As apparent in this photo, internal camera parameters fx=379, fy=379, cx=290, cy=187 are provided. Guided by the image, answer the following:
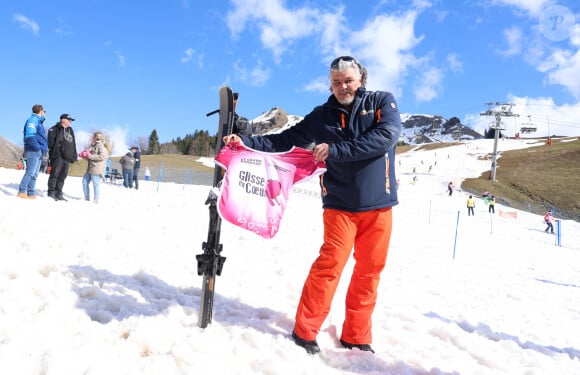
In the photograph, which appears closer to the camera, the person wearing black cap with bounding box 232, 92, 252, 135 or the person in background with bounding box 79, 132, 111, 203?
the person wearing black cap with bounding box 232, 92, 252, 135

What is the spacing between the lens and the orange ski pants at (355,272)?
9.57 ft

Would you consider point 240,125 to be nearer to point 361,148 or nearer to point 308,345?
point 361,148

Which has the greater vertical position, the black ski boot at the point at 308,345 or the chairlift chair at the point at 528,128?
the chairlift chair at the point at 528,128

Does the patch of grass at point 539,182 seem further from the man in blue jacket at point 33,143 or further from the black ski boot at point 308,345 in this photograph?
the black ski boot at point 308,345

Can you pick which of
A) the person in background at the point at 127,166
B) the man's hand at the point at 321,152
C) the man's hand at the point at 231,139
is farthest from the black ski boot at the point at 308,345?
the person in background at the point at 127,166

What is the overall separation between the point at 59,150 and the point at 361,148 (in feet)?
28.7

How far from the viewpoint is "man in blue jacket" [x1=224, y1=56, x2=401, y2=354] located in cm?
292

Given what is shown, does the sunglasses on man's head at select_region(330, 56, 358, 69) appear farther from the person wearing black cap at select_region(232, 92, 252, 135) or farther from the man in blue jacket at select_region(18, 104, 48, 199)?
the man in blue jacket at select_region(18, 104, 48, 199)

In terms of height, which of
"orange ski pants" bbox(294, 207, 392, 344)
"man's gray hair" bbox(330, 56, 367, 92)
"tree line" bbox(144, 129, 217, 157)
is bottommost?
"orange ski pants" bbox(294, 207, 392, 344)

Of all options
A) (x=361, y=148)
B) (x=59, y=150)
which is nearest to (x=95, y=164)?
(x=59, y=150)

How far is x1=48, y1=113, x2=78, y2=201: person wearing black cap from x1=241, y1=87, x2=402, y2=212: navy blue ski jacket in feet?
25.8

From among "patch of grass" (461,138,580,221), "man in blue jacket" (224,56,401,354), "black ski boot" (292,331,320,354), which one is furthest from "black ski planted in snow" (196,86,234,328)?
"patch of grass" (461,138,580,221)

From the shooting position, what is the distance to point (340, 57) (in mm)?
3088

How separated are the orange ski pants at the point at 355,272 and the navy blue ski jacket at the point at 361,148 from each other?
0.11m
